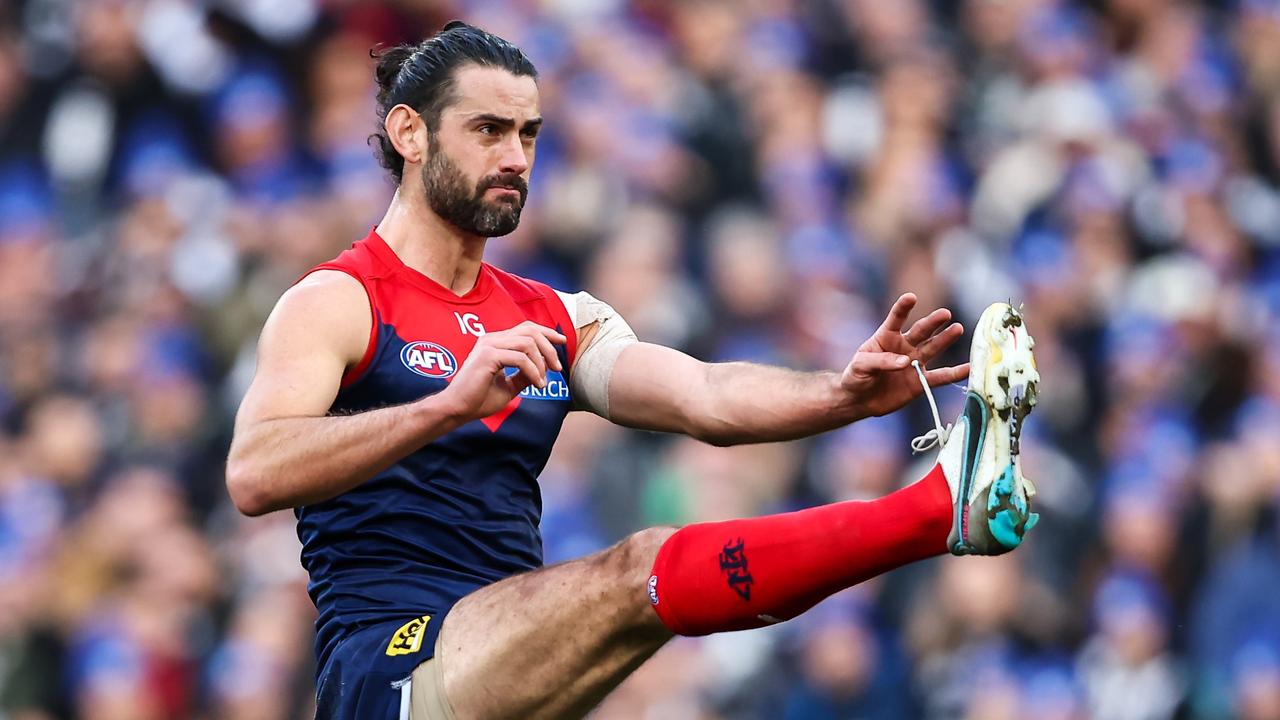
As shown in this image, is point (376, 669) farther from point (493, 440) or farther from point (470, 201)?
point (470, 201)

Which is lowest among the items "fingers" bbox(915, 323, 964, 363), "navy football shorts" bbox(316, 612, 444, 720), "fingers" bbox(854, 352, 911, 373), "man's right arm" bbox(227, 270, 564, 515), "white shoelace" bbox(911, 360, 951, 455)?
"navy football shorts" bbox(316, 612, 444, 720)

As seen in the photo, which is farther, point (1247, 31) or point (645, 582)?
point (1247, 31)

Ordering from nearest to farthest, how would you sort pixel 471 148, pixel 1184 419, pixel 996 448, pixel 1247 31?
pixel 996 448 < pixel 471 148 < pixel 1184 419 < pixel 1247 31

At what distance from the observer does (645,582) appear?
493cm

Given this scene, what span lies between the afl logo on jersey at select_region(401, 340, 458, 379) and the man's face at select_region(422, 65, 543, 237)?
0.38 m

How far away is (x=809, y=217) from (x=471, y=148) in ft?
18.2

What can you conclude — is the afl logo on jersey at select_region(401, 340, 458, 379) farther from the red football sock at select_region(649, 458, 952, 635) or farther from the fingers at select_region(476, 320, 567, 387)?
the red football sock at select_region(649, 458, 952, 635)

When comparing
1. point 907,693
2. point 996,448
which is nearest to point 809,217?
point 907,693

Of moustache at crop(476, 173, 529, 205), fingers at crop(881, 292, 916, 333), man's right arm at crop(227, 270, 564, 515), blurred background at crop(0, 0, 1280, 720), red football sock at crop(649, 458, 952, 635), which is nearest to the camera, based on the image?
red football sock at crop(649, 458, 952, 635)

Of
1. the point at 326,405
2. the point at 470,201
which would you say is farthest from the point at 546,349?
the point at 470,201

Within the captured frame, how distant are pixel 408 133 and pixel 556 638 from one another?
65.3 inches

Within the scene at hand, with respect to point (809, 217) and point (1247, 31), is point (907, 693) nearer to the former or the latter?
point (809, 217)

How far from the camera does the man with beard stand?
4816 mm

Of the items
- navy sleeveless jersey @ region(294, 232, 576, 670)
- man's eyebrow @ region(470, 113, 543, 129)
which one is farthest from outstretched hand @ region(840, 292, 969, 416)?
man's eyebrow @ region(470, 113, 543, 129)
